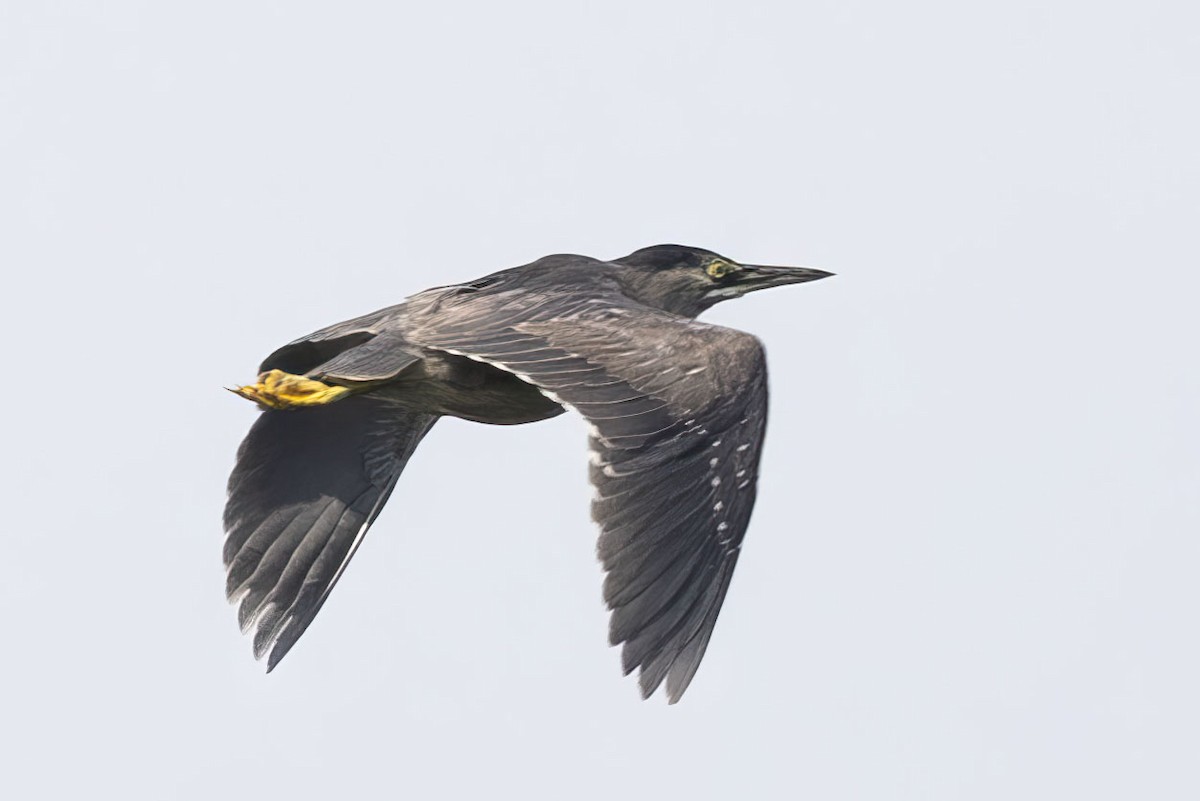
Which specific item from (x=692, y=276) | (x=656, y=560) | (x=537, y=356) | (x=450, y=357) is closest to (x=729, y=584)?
(x=656, y=560)

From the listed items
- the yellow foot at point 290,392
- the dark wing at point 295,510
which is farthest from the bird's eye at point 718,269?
the yellow foot at point 290,392

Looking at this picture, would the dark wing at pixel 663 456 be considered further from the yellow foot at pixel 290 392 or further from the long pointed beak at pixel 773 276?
the long pointed beak at pixel 773 276

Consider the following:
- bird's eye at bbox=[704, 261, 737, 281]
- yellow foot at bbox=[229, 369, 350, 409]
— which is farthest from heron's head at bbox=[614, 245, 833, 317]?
yellow foot at bbox=[229, 369, 350, 409]

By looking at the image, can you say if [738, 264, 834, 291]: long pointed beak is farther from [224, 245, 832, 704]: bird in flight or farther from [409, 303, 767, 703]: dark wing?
[409, 303, 767, 703]: dark wing

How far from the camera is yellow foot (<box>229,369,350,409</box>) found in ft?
38.4

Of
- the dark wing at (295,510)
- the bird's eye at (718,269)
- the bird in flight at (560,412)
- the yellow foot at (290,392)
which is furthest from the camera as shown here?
the bird's eye at (718,269)

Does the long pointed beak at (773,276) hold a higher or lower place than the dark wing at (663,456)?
higher

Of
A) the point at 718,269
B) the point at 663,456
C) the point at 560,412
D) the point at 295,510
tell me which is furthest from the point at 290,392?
the point at 718,269

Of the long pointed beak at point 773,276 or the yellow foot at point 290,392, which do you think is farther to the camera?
the long pointed beak at point 773,276

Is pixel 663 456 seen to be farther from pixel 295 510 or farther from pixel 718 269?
pixel 295 510

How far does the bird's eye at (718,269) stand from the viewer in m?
13.0

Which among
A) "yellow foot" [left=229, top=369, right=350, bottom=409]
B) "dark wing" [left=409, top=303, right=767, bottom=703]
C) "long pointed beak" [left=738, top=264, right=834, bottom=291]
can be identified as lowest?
"dark wing" [left=409, top=303, right=767, bottom=703]

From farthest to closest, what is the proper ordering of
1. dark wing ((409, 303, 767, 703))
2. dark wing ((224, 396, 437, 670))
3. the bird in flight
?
dark wing ((224, 396, 437, 670)) → the bird in flight → dark wing ((409, 303, 767, 703))

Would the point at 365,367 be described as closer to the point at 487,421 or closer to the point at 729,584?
the point at 487,421
